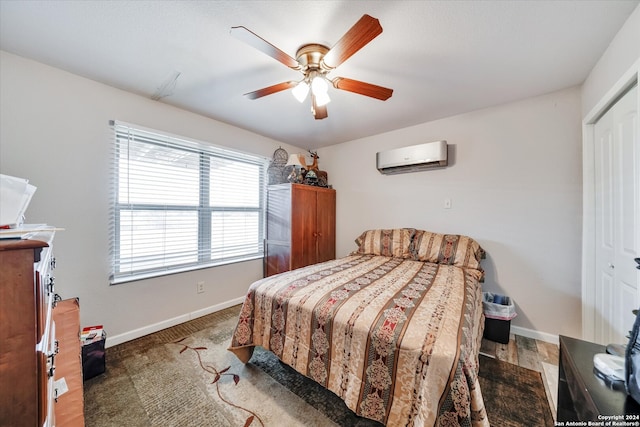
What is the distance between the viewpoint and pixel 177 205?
255 cm

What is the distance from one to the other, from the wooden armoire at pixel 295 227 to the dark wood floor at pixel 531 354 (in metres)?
2.18

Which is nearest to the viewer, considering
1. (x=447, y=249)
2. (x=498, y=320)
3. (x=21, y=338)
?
(x=21, y=338)

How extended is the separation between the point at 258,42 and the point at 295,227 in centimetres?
220

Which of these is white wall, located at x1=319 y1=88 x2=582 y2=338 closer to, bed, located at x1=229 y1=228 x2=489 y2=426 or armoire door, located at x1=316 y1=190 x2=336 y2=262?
bed, located at x1=229 y1=228 x2=489 y2=426

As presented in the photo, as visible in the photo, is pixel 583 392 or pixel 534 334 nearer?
pixel 583 392

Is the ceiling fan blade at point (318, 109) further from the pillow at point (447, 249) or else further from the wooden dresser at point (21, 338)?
the pillow at point (447, 249)

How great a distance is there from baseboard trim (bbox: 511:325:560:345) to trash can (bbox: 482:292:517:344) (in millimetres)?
264

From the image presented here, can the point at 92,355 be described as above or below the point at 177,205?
below

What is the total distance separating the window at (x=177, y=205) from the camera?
2.21 m

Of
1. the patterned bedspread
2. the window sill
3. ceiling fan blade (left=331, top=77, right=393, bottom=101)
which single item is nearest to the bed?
the patterned bedspread

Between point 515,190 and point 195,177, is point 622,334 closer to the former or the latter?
point 515,190

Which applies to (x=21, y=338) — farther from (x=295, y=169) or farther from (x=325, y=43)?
(x=295, y=169)

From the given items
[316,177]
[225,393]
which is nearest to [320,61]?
[316,177]

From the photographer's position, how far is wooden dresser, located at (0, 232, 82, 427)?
1.99 ft
